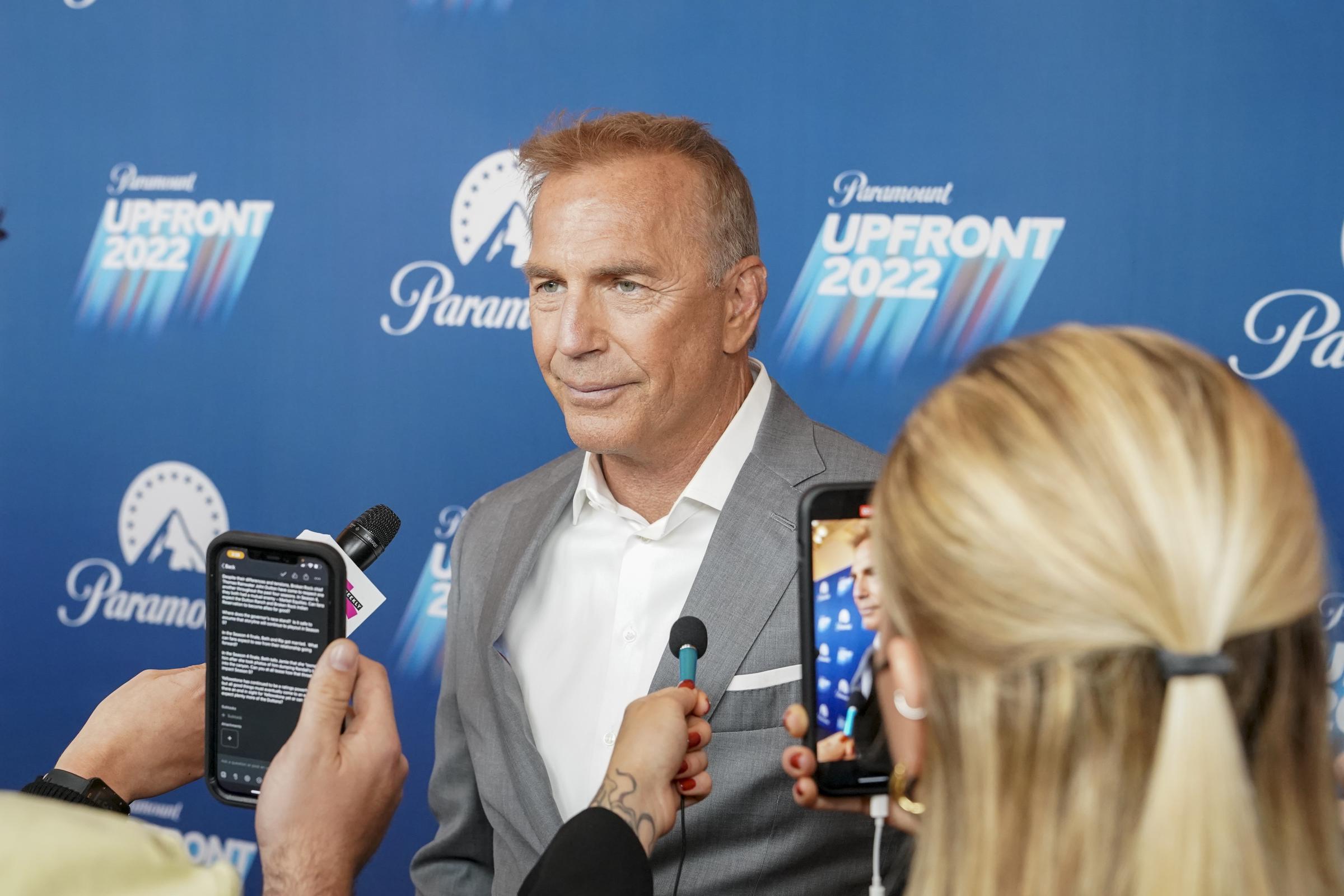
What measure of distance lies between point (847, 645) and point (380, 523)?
51 cm

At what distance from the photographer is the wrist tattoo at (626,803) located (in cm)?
109

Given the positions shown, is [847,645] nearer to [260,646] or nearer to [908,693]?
[908,693]

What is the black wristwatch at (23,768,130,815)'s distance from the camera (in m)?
1.24

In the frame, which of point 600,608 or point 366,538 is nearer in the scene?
point 366,538

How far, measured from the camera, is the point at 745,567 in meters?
1.50

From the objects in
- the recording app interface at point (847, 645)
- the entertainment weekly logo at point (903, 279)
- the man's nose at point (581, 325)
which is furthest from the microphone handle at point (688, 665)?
the entertainment weekly logo at point (903, 279)

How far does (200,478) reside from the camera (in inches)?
113

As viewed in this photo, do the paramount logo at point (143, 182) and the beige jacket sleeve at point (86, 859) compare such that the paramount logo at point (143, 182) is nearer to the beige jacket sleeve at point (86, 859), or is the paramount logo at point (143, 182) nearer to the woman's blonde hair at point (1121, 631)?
the beige jacket sleeve at point (86, 859)

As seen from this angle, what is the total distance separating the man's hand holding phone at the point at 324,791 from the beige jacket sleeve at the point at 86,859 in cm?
25

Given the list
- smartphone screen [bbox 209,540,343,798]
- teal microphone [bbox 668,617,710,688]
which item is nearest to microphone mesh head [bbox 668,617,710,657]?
teal microphone [bbox 668,617,710,688]

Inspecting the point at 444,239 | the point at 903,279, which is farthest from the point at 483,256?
the point at 903,279

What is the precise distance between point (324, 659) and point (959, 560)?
0.63m

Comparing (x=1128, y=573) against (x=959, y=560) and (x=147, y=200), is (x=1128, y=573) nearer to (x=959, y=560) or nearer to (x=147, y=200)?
(x=959, y=560)

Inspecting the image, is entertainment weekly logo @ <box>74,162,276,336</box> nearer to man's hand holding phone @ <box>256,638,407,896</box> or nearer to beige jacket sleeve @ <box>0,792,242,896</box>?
man's hand holding phone @ <box>256,638,407,896</box>
